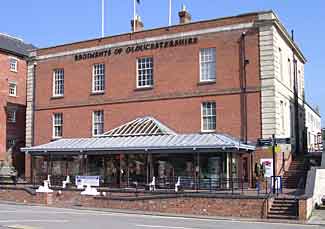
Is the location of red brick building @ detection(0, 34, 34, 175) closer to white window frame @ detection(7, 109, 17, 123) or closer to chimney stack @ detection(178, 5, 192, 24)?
white window frame @ detection(7, 109, 17, 123)

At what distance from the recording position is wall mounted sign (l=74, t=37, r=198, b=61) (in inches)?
1391

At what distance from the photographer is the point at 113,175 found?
35.8 meters

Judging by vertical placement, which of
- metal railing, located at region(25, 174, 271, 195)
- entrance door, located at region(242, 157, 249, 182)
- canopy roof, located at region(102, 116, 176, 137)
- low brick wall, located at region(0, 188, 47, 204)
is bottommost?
low brick wall, located at region(0, 188, 47, 204)

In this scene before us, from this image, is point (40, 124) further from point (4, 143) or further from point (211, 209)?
point (211, 209)

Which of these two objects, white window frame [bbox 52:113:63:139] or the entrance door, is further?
white window frame [bbox 52:113:63:139]

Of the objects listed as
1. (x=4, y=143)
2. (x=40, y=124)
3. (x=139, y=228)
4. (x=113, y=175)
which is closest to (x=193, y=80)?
(x=113, y=175)

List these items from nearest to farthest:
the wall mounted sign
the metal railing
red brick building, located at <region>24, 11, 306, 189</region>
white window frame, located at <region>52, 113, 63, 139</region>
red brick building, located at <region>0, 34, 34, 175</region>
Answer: the metal railing → red brick building, located at <region>24, 11, 306, 189</region> → the wall mounted sign → white window frame, located at <region>52, 113, 63, 139</region> → red brick building, located at <region>0, 34, 34, 175</region>

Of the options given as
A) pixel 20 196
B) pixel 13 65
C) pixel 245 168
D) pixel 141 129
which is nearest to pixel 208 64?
pixel 141 129

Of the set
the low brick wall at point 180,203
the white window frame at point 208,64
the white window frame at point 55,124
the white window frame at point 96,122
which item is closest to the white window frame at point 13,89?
the white window frame at point 55,124

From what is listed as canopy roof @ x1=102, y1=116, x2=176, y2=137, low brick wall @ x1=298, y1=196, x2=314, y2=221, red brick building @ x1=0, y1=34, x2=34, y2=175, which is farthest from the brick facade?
low brick wall @ x1=298, y1=196, x2=314, y2=221

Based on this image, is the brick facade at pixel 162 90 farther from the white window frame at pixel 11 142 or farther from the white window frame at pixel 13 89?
the white window frame at pixel 13 89

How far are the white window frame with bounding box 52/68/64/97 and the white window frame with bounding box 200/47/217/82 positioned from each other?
1348cm

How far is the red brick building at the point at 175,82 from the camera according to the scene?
105 ft

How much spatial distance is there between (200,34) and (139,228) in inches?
778
